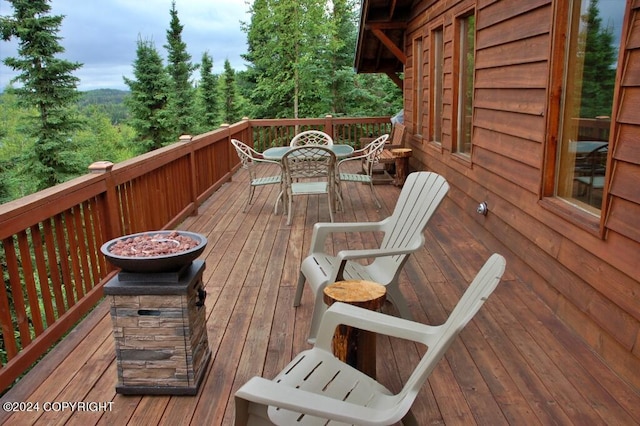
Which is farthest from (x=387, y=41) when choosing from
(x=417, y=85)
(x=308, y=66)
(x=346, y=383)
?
(x=308, y=66)

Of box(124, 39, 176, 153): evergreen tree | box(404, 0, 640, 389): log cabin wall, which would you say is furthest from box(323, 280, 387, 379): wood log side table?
box(124, 39, 176, 153): evergreen tree

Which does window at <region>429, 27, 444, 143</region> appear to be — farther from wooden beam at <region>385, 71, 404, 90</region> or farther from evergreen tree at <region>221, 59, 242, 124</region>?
evergreen tree at <region>221, 59, 242, 124</region>

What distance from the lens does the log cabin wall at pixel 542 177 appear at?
218 cm

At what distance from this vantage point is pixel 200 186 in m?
6.21

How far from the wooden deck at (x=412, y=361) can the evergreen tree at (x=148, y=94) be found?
19206mm

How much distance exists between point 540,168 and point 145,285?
2.40 metres

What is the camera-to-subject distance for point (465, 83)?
5.02m

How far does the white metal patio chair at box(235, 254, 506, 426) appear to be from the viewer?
134 cm

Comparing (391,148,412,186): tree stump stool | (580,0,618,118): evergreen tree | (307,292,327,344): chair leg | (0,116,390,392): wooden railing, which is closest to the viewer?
(0,116,390,392): wooden railing

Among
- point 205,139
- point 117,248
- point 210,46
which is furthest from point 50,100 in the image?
point 117,248

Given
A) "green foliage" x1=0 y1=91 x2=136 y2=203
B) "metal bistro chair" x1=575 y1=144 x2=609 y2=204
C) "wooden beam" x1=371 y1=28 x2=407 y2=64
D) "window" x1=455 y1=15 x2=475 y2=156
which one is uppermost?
"wooden beam" x1=371 y1=28 x2=407 y2=64

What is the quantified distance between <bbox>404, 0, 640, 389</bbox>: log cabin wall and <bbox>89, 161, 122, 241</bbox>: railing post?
278 cm

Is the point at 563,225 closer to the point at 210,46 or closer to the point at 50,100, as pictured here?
the point at 50,100

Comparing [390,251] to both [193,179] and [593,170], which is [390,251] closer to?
[593,170]
